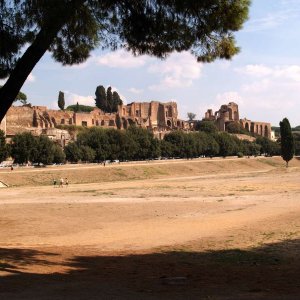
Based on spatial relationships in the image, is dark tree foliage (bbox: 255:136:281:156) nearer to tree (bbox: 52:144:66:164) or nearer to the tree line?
the tree line

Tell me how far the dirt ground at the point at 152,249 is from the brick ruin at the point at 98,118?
152 ft

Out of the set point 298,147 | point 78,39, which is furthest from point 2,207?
point 298,147

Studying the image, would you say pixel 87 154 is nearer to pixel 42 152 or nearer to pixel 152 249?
pixel 42 152

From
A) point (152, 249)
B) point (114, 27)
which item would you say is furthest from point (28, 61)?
point (152, 249)

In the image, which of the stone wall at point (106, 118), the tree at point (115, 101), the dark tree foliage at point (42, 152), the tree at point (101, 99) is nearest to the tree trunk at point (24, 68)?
the dark tree foliage at point (42, 152)

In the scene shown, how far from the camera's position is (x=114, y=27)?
8.68m

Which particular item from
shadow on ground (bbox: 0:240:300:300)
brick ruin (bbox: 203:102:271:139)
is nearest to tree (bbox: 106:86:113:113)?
brick ruin (bbox: 203:102:271:139)

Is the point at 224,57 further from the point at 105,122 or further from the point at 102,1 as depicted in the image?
the point at 105,122

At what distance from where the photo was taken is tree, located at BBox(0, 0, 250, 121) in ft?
24.3

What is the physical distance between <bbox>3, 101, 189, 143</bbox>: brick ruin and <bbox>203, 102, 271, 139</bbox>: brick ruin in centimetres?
1024

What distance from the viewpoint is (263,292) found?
567 centimetres

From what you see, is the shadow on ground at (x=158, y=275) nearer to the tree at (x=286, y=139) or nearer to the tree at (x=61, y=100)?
the tree at (x=286, y=139)

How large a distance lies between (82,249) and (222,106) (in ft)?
374

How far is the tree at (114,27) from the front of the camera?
24.3ft
